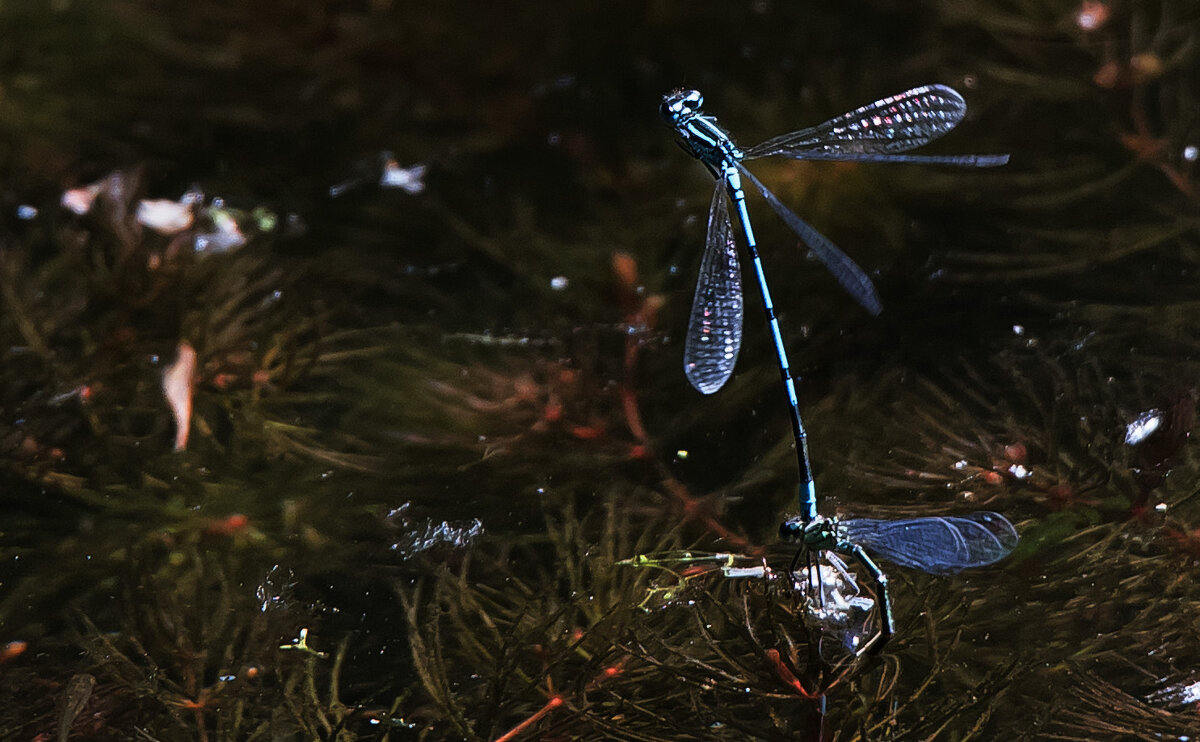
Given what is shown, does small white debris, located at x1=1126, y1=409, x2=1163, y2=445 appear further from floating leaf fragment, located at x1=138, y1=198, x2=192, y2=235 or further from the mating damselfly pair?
floating leaf fragment, located at x1=138, y1=198, x2=192, y2=235

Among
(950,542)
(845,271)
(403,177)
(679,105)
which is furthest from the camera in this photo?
(403,177)

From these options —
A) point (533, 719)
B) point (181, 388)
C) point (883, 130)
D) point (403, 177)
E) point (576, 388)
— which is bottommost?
point (181, 388)

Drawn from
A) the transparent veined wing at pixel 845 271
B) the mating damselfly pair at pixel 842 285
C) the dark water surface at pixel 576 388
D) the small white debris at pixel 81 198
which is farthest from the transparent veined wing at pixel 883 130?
the small white debris at pixel 81 198

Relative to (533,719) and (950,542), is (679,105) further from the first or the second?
(533,719)

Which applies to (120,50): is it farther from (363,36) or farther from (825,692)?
(825,692)

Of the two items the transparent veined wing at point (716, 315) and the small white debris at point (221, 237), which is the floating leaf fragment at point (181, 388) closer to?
the small white debris at point (221, 237)

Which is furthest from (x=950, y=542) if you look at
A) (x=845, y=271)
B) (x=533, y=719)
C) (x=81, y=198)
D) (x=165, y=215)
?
(x=81, y=198)

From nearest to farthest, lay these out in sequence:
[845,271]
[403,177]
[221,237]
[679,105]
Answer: [845,271]
[679,105]
[221,237]
[403,177]
